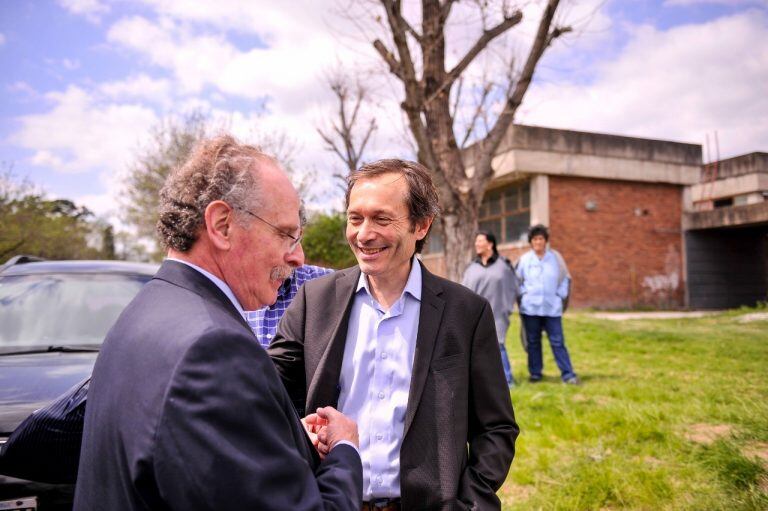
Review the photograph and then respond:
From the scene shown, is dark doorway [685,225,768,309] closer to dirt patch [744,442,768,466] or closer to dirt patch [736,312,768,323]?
dirt patch [736,312,768,323]

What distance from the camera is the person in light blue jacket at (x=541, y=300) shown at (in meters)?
7.40

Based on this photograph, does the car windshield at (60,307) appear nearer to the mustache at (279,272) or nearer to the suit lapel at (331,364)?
the suit lapel at (331,364)

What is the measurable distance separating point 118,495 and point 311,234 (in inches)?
968

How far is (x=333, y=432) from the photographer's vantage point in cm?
Answer: 156

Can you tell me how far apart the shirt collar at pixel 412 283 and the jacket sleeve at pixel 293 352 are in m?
0.27

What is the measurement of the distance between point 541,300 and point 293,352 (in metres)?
A: 5.77

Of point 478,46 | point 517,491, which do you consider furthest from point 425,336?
point 478,46

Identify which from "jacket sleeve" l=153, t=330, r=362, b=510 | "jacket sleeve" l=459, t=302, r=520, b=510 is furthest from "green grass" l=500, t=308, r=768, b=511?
"jacket sleeve" l=153, t=330, r=362, b=510

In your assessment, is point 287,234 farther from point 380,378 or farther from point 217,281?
point 380,378

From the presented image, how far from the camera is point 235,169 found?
1463mm

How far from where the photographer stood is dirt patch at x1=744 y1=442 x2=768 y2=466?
366 cm

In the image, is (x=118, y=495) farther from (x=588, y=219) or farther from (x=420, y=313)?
(x=588, y=219)

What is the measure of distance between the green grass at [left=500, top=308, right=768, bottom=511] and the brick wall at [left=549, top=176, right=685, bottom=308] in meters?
11.0

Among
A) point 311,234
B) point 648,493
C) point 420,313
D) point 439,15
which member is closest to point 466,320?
point 420,313
